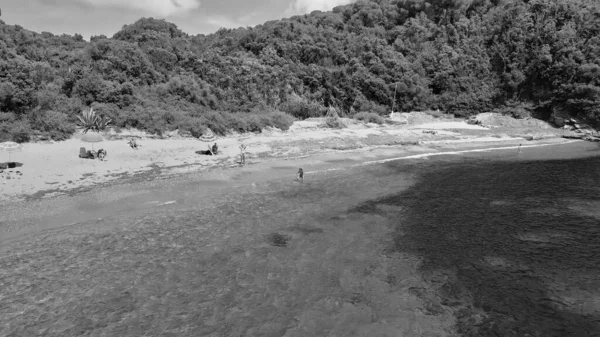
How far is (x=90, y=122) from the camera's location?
25.5m

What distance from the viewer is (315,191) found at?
19.3m

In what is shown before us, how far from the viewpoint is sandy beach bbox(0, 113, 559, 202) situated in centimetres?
1720

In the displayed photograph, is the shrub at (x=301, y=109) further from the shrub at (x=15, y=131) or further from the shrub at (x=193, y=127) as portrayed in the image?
the shrub at (x=15, y=131)

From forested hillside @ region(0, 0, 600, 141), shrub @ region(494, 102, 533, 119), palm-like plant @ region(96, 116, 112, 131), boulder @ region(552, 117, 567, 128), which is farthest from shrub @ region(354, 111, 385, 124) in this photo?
palm-like plant @ region(96, 116, 112, 131)

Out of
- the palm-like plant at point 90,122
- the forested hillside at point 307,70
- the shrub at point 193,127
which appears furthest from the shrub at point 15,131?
the shrub at point 193,127

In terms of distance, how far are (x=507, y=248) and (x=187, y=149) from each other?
64.2 ft

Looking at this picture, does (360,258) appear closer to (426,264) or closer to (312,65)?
(426,264)

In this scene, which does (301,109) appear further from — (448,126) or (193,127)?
(193,127)

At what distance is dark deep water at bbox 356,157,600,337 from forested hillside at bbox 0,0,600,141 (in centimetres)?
1900

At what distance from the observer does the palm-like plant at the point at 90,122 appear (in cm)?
2544

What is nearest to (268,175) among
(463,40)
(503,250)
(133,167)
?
(133,167)

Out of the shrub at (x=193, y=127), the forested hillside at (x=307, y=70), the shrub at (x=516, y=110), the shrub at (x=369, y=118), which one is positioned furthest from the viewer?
the shrub at (x=516, y=110)

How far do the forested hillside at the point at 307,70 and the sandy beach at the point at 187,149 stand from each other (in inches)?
85.7

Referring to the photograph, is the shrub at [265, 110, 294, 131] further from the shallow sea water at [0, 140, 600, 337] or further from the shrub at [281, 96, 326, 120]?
the shallow sea water at [0, 140, 600, 337]
